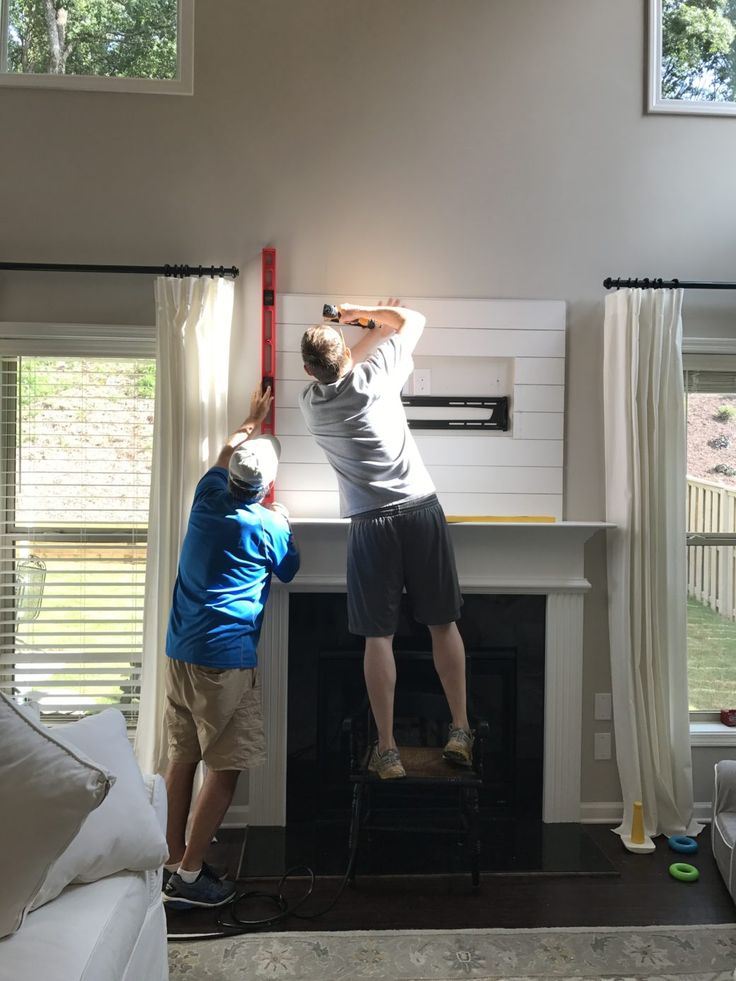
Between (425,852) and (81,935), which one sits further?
(425,852)

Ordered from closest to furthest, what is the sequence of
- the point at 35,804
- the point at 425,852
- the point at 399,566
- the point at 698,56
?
the point at 35,804, the point at 399,566, the point at 425,852, the point at 698,56

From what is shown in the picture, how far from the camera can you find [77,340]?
144 inches

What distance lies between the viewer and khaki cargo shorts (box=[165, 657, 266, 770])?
3.12m

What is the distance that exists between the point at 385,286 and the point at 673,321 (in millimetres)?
1260

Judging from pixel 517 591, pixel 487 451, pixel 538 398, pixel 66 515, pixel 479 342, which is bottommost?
pixel 517 591

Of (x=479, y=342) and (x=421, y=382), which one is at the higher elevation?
(x=479, y=342)

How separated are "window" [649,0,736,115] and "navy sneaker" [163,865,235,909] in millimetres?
3739

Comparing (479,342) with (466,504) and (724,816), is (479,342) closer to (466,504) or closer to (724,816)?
(466,504)

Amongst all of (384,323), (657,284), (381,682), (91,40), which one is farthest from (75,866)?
(91,40)

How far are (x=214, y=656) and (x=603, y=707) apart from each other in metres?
1.80

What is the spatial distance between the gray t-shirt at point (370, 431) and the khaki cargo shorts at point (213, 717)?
31.5 inches

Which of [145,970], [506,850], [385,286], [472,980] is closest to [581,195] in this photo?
[385,286]

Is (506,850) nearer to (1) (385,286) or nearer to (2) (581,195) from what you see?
(1) (385,286)

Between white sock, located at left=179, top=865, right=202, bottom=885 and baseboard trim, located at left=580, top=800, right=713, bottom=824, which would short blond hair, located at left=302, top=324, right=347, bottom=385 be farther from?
baseboard trim, located at left=580, top=800, right=713, bottom=824
